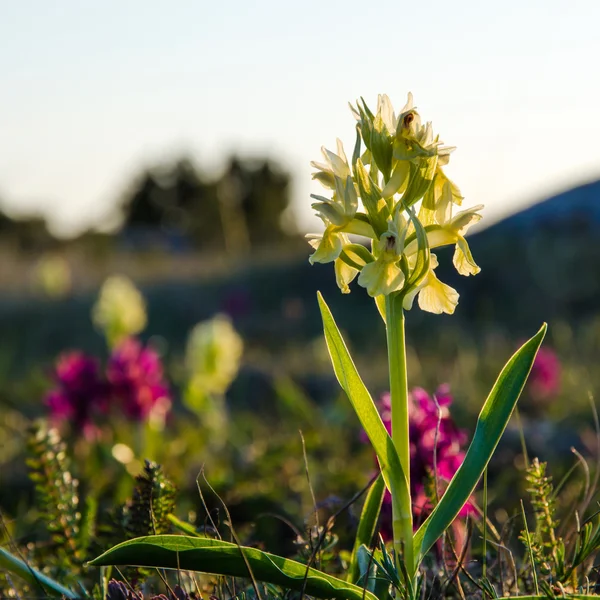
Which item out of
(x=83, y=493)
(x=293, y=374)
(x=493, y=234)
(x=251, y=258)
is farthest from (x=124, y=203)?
(x=83, y=493)

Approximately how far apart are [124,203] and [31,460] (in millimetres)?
39245

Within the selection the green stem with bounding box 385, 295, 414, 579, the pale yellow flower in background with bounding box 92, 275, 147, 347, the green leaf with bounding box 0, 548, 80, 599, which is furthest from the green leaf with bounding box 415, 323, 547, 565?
the pale yellow flower in background with bounding box 92, 275, 147, 347

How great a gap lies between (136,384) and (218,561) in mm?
2920

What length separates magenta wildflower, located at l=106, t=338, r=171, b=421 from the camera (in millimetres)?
4066

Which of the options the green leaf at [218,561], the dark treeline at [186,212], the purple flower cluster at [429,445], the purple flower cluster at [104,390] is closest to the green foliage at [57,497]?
the green leaf at [218,561]

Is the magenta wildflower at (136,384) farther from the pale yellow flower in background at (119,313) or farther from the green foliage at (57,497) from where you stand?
the green foliage at (57,497)

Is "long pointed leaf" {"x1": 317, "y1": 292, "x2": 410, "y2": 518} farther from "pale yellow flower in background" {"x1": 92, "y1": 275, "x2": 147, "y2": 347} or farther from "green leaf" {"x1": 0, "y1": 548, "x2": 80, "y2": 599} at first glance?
"pale yellow flower in background" {"x1": 92, "y1": 275, "x2": 147, "y2": 347}

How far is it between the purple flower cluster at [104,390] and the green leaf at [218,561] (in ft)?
9.39

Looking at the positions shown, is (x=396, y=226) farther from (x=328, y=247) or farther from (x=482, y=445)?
(x=482, y=445)

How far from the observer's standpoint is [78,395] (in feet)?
13.3

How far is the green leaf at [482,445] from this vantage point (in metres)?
1.33

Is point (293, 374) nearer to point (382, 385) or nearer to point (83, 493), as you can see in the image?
point (382, 385)

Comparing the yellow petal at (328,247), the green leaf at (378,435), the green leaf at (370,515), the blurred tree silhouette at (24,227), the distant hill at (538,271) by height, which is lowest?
the distant hill at (538,271)

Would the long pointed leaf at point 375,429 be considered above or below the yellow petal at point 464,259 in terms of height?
below
